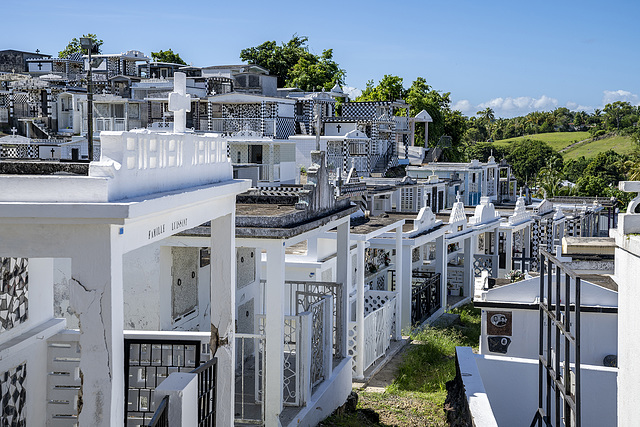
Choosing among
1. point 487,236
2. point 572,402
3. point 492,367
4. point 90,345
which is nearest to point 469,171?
point 487,236

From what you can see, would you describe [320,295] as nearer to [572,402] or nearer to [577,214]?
[572,402]

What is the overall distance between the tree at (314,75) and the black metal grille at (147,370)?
184 feet

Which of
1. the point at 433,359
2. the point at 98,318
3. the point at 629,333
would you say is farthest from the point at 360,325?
the point at 98,318

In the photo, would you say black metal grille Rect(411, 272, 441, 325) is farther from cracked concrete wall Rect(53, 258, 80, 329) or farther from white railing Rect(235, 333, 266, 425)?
cracked concrete wall Rect(53, 258, 80, 329)

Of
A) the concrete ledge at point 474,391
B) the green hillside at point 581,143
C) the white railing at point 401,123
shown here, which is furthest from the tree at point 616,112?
the concrete ledge at point 474,391

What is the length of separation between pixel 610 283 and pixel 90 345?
937cm

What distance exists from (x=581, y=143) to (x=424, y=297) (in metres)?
106

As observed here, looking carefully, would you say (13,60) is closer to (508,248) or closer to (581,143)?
(508,248)

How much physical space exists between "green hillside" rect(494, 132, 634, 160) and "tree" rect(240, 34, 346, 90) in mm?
42237

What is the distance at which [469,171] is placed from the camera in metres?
45.7

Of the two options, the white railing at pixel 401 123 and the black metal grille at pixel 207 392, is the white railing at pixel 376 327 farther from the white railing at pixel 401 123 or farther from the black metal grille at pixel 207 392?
the white railing at pixel 401 123

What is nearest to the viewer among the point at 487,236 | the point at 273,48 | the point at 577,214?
the point at 487,236

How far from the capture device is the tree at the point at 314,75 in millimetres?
65250

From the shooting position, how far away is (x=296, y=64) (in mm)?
69750
